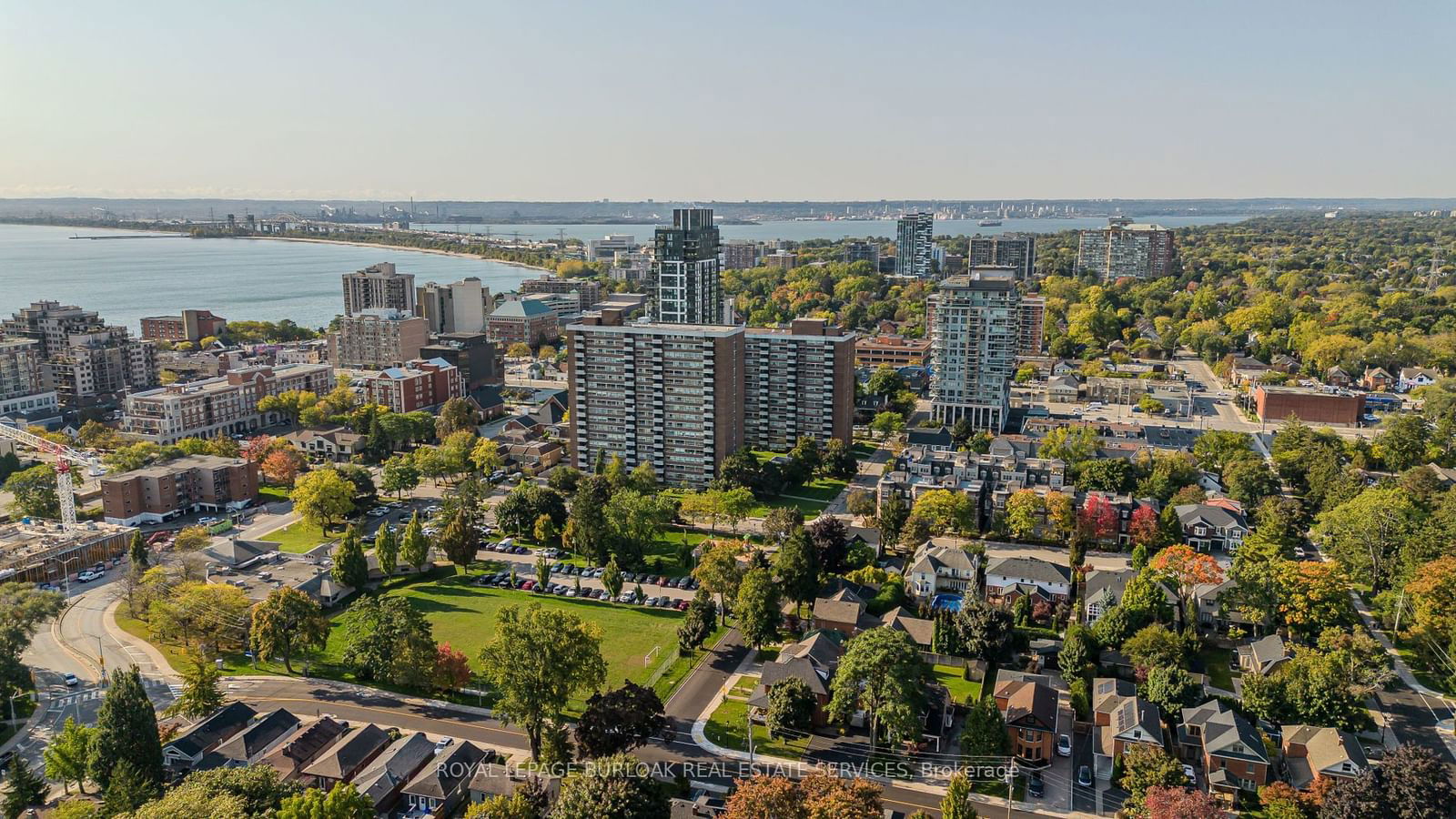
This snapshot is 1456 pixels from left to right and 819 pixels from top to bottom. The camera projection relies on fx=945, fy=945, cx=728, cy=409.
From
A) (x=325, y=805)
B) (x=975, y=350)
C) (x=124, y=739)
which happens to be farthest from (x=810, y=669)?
(x=975, y=350)

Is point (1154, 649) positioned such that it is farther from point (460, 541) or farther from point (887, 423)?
point (887, 423)

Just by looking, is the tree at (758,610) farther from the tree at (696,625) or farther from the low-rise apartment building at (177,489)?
the low-rise apartment building at (177,489)

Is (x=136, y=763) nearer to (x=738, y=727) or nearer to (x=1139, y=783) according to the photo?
(x=738, y=727)

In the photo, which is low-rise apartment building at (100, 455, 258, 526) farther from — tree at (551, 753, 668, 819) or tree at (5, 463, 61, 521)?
tree at (551, 753, 668, 819)

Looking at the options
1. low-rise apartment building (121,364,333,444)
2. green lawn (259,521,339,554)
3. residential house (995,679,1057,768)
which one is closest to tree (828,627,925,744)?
residential house (995,679,1057,768)

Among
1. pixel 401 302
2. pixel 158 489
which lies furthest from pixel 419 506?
pixel 401 302
